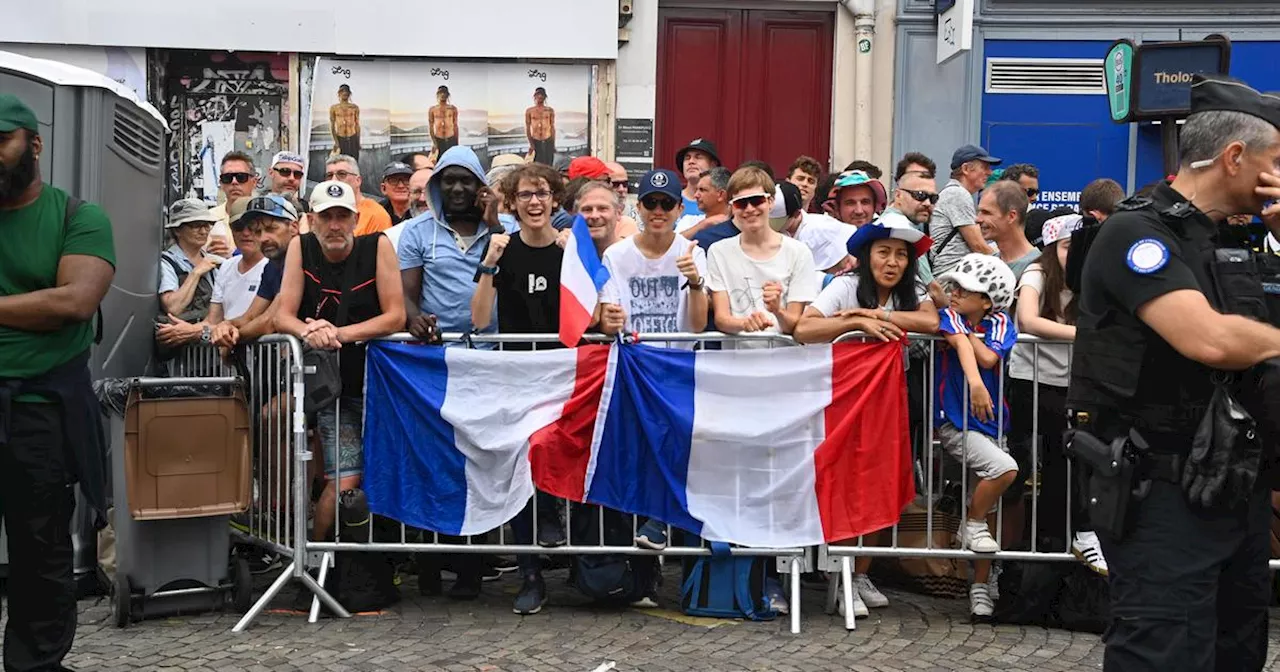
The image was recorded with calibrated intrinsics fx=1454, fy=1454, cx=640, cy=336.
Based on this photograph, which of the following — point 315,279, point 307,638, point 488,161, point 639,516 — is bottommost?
point 307,638

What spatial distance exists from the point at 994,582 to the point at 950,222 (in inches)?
98.5

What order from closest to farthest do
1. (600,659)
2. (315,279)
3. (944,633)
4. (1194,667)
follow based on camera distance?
1. (1194,667)
2. (600,659)
3. (944,633)
4. (315,279)

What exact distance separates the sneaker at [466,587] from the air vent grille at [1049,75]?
921 centimetres

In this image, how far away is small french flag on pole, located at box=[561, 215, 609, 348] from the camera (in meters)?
7.07

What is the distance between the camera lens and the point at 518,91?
13.9 metres

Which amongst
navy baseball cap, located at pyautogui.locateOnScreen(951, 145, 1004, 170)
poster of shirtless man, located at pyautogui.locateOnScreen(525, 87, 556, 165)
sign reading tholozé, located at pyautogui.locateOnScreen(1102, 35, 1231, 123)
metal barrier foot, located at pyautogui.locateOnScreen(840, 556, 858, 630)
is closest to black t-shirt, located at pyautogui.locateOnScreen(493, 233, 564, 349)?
metal barrier foot, located at pyautogui.locateOnScreen(840, 556, 858, 630)

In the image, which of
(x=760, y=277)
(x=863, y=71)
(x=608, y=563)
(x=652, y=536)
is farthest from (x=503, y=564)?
(x=863, y=71)

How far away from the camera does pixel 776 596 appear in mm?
7031

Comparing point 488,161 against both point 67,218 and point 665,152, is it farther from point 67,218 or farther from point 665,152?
point 67,218

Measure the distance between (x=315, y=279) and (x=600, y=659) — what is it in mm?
2445

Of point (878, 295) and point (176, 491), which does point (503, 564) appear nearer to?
point (176, 491)

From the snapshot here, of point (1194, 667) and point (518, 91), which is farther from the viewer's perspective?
point (518, 91)

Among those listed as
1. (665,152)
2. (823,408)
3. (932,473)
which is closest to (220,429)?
(823,408)

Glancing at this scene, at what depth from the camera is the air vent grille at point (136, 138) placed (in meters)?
7.53
